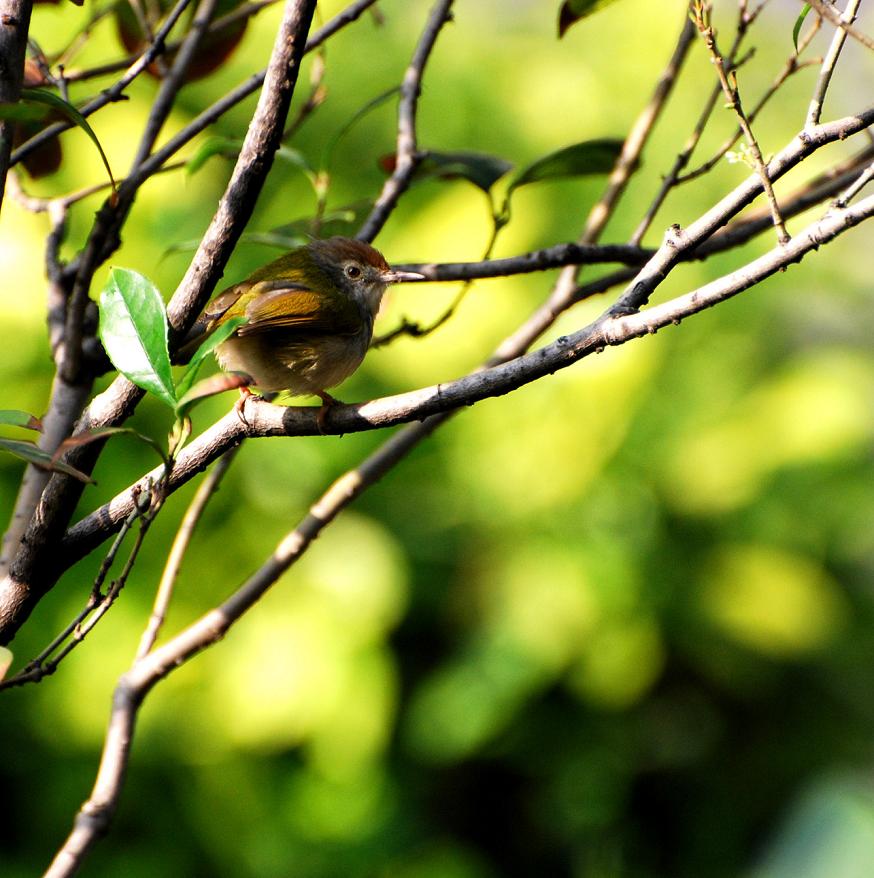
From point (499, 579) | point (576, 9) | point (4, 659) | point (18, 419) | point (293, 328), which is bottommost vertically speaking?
point (4, 659)

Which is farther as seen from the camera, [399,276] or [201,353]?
[399,276]

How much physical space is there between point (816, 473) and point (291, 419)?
10.9ft

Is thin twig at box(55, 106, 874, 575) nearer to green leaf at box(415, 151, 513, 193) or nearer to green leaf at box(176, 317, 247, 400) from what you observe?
green leaf at box(176, 317, 247, 400)

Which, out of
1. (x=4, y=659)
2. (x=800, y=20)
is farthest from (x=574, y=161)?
(x=4, y=659)

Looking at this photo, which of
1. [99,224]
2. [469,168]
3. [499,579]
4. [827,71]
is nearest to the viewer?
[827,71]

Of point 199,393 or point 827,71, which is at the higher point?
point 827,71

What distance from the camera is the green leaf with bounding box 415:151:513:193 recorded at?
2.26m

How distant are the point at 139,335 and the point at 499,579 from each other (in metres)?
2.94

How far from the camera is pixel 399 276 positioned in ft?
7.73

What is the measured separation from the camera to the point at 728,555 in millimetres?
4398

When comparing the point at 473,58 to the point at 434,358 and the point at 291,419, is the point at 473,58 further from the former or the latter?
the point at 291,419

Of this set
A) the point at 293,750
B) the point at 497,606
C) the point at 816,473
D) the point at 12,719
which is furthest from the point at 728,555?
the point at 12,719

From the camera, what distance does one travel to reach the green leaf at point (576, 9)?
2.19 m

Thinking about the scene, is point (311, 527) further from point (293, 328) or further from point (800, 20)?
point (800, 20)
